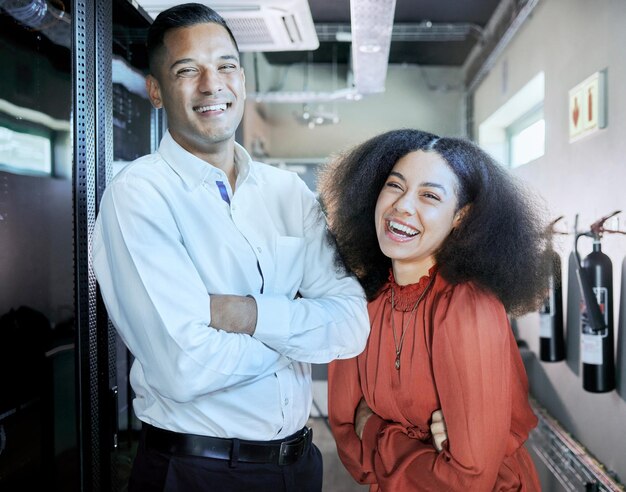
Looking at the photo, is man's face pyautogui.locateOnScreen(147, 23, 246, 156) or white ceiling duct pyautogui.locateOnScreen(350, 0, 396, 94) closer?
man's face pyautogui.locateOnScreen(147, 23, 246, 156)

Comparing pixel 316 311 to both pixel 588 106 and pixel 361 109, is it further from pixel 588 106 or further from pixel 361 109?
pixel 361 109

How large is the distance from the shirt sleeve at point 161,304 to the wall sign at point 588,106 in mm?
2209

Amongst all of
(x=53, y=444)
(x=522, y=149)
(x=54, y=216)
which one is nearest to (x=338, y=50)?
(x=522, y=149)

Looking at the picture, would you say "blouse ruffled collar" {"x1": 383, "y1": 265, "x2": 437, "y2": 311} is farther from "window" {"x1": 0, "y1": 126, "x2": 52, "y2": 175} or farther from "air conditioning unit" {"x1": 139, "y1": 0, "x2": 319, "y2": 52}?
"air conditioning unit" {"x1": 139, "y1": 0, "x2": 319, "y2": 52}

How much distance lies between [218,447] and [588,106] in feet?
8.22

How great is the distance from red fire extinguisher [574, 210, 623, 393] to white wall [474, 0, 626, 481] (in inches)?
2.5

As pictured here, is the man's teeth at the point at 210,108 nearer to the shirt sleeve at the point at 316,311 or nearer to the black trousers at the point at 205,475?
the shirt sleeve at the point at 316,311

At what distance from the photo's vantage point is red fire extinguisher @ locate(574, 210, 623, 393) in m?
2.50

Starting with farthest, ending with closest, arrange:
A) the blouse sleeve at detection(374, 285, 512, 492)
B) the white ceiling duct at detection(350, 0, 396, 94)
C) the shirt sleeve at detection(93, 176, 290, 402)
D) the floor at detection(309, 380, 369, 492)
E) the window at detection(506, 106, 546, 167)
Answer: the window at detection(506, 106, 546, 167), the floor at detection(309, 380, 369, 492), the white ceiling duct at detection(350, 0, 396, 94), the blouse sleeve at detection(374, 285, 512, 492), the shirt sleeve at detection(93, 176, 290, 402)

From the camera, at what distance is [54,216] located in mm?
2182

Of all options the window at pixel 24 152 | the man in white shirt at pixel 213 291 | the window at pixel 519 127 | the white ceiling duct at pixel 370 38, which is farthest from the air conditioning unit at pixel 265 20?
the window at pixel 519 127

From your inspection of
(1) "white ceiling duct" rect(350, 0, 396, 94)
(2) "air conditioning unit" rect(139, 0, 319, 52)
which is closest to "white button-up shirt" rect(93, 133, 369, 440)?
(2) "air conditioning unit" rect(139, 0, 319, 52)

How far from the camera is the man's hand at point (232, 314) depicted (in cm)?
130

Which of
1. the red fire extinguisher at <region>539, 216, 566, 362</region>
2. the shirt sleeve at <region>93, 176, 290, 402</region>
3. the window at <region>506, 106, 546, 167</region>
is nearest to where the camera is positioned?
the shirt sleeve at <region>93, 176, 290, 402</region>
